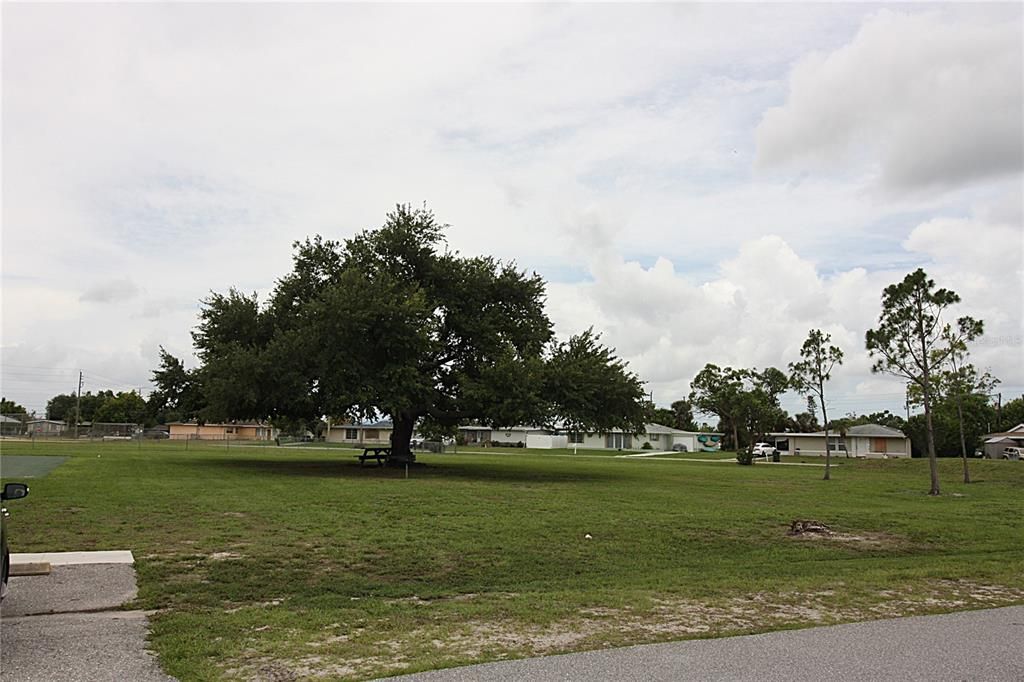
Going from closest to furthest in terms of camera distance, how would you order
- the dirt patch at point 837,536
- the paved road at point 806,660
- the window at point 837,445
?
the paved road at point 806,660 → the dirt patch at point 837,536 → the window at point 837,445

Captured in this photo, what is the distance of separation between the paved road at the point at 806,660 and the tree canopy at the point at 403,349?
71.3ft

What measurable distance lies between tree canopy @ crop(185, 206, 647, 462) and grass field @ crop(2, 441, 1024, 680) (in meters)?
7.75

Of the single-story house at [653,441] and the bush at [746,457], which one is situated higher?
the single-story house at [653,441]

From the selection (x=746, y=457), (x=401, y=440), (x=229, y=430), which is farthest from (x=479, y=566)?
(x=229, y=430)

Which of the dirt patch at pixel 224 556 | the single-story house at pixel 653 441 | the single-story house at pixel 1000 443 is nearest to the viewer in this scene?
the dirt patch at pixel 224 556

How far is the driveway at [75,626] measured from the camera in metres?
6.23

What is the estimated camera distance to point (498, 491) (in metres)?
22.9

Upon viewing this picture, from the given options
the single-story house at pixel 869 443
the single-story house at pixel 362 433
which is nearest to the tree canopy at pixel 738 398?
the single-story house at pixel 869 443

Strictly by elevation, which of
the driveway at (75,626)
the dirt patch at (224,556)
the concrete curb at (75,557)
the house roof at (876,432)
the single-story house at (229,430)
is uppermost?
the single-story house at (229,430)

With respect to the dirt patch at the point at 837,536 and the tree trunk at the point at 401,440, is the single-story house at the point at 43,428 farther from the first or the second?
the dirt patch at the point at 837,536

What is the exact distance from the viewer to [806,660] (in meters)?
6.52

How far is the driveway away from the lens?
6230 mm

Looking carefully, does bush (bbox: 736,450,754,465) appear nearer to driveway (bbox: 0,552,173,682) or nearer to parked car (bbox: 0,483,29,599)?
driveway (bbox: 0,552,173,682)

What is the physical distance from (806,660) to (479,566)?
5.35 meters
